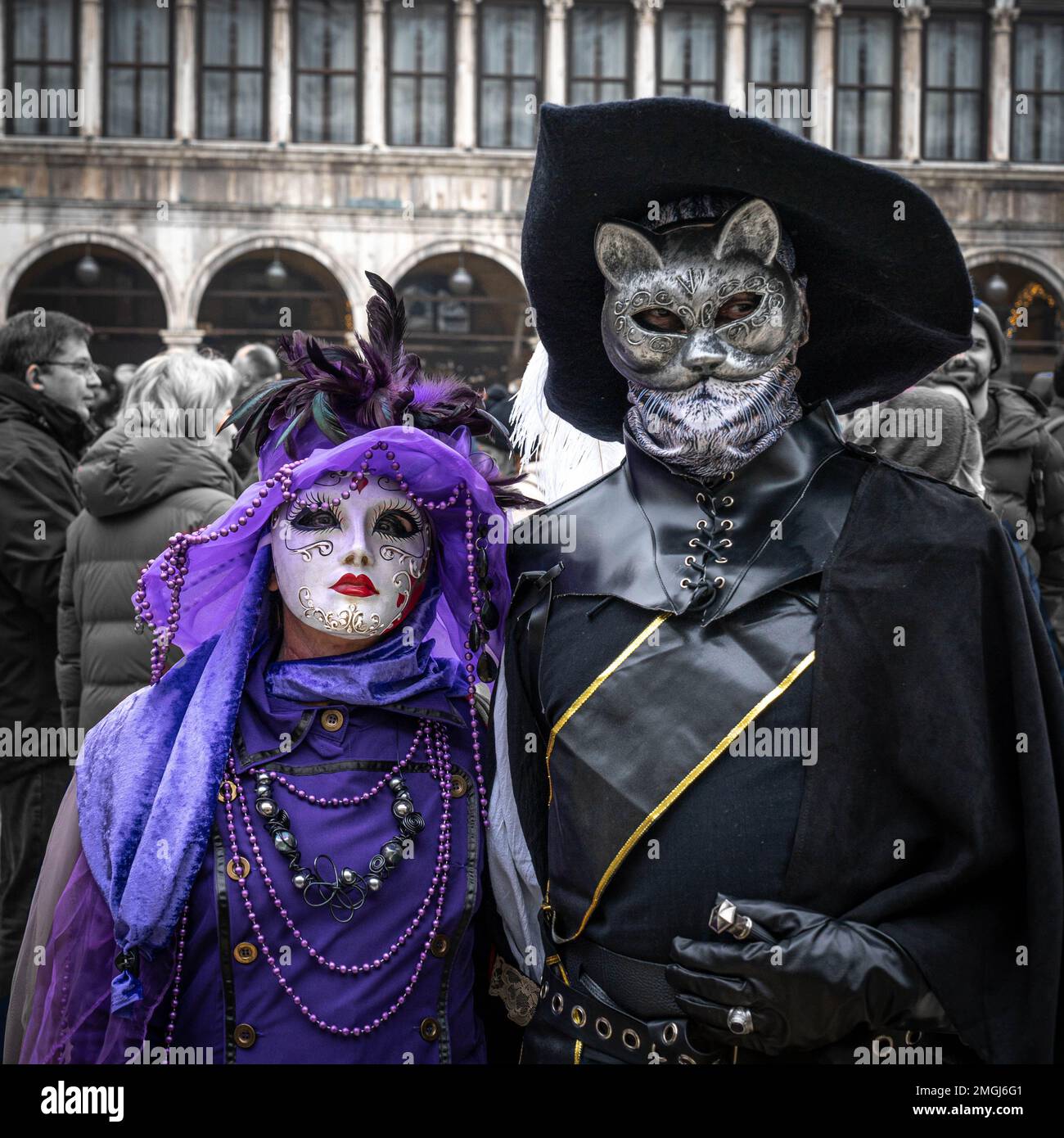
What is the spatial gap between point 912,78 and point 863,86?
697mm

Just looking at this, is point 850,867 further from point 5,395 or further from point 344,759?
point 5,395

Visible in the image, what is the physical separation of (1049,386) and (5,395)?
554cm

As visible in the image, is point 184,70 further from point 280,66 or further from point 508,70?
point 508,70

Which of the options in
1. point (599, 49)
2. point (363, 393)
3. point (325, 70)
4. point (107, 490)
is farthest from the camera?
point (599, 49)

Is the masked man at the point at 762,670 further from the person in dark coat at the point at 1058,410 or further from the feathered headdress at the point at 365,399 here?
the person in dark coat at the point at 1058,410

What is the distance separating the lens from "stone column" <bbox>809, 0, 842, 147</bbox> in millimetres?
20531

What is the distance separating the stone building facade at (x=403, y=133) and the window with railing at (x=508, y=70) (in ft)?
0.11

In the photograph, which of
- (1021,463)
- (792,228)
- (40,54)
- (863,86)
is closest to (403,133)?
(40,54)

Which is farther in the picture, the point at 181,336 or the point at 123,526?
the point at 181,336

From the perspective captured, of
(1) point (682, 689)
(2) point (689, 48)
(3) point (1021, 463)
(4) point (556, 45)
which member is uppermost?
(2) point (689, 48)

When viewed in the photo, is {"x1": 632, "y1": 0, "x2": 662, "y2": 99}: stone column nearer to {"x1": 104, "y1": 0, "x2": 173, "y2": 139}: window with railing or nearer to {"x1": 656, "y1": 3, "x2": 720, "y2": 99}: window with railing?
{"x1": 656, "y1": 3, "x2": 720, "y2": 99}: window with railing

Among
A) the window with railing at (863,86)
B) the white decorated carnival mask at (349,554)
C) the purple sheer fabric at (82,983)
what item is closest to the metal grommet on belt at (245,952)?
the purple sheer fabric at (82,983)

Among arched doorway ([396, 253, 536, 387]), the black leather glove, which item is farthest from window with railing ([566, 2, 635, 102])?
the black leather glove

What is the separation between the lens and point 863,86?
20.8 m
